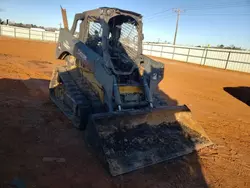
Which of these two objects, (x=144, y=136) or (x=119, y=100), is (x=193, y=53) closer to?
(x=119, y=100)

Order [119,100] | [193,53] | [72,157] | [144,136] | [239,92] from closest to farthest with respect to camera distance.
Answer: [72,157] < [144,136] < [119,100] < [239,92] < [193,53]

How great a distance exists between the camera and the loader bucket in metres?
3.75

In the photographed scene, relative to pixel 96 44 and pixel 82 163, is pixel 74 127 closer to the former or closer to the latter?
pixel 82 163

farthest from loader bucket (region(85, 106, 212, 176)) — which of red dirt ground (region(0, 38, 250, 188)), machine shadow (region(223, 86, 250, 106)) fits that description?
machine shadow (region(223, 86, 250, 106))

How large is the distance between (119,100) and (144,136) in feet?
2.91

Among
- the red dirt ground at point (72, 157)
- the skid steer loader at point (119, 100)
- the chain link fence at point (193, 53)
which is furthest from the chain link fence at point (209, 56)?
the skid steer loader at point (119, 100)

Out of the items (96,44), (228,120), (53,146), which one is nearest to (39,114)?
(53,146)

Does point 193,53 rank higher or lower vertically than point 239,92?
higher

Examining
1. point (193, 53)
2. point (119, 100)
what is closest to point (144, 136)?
point (119, 100)

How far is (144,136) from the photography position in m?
4.26

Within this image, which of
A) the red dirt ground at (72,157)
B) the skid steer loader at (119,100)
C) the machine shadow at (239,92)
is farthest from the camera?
the machine shadow at (239,92)

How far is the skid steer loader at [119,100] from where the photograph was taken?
3.93m

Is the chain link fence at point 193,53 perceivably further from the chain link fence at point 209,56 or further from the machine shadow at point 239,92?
the machine shadow at point 239,92

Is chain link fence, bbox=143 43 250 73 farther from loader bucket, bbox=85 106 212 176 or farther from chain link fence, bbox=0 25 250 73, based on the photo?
loader bucket, bbox=85 106 212 176
